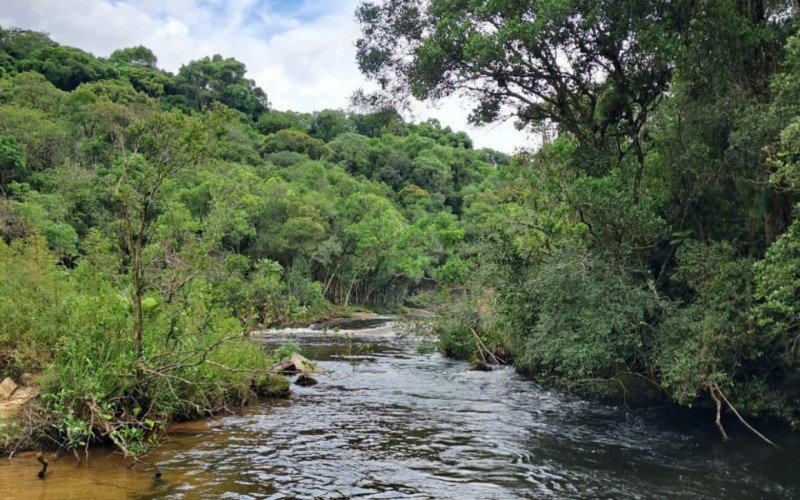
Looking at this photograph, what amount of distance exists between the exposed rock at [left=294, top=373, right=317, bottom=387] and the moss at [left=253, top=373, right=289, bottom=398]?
2.03 m

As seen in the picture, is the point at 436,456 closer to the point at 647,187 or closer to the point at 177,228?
the point at 177,228

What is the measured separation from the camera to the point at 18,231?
32.8 meters

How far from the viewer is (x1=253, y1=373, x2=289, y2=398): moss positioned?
16.3m

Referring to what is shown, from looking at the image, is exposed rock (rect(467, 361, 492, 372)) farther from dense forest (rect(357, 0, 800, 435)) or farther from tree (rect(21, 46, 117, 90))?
tree (rect(21, 46, 117, 90))

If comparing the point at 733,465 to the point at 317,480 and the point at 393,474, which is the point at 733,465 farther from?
the point at 317,480

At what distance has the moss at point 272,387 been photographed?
1631 cm

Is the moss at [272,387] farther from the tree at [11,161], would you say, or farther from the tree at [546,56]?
the tree at [11,161]

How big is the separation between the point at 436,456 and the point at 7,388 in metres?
8.85

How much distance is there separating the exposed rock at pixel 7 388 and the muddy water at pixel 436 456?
100.0 inches

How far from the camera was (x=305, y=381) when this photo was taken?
1906 centimetres

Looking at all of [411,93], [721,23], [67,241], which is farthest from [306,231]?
[721,23]

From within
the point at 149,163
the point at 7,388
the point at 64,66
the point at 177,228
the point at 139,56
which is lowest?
the point at 7,388

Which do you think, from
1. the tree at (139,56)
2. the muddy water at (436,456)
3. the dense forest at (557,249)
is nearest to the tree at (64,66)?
the tree at (139,56)

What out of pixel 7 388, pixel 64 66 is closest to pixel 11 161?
pixel 7 388
